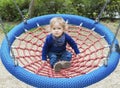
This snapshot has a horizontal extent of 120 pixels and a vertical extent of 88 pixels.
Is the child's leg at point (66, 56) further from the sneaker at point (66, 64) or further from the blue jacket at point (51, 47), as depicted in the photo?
the sneaker at point (66, 64)

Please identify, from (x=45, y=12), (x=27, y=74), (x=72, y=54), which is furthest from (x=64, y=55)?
(x=45, y=12)

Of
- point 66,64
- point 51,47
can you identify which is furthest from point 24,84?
point 66,64

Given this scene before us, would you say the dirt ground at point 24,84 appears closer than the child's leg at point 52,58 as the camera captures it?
No

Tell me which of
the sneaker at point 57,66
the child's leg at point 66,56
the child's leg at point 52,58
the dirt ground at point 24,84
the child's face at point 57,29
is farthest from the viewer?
the dirt ground at point 24,84

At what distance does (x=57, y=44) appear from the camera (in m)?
3.99

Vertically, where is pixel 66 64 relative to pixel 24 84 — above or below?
above

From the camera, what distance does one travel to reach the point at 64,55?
4012 millimetres

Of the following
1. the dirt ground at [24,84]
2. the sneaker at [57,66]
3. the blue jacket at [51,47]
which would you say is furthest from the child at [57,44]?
the dirt ground at [24,84]

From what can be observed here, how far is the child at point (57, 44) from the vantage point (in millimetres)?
3805

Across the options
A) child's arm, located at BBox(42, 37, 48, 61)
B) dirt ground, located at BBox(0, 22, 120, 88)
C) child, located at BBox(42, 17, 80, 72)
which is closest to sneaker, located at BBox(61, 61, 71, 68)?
child, located at BBox(42, 17, 80, 72)

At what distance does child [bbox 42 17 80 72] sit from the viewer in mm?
3805

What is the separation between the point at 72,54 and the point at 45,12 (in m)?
3.40

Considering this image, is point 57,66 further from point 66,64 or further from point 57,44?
point 57,44

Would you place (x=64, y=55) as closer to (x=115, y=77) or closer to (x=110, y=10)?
(x=115, y=77)
